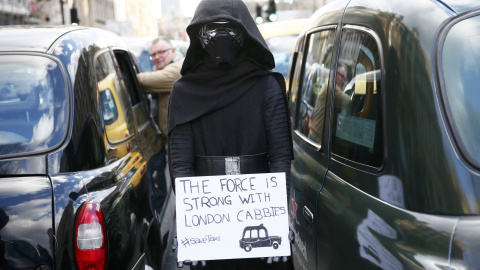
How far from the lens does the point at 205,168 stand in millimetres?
3098

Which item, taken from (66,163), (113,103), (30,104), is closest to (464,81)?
(66,163)

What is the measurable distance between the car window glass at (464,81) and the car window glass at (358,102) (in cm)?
32

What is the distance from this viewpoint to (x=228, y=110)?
306 cm

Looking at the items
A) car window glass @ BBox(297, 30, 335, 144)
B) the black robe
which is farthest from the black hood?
car window glass @ BBox(297, 30, 335, 144)

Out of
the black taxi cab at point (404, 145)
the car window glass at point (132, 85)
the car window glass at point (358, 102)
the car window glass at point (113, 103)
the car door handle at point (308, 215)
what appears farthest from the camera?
the car window glass at point (132, 85)

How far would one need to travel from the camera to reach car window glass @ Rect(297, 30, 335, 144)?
3287 mm

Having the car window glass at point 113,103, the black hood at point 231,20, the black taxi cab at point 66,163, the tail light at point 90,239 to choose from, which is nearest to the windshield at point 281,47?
the car window glass at point 113,103

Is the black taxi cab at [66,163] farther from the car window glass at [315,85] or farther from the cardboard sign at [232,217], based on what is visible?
the car window glass at [315,85]

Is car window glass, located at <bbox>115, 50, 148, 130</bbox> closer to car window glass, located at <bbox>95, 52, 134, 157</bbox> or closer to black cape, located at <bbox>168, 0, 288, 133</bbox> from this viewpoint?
car window glass, located at <bbox>95, 52, 134, 157</bbox>

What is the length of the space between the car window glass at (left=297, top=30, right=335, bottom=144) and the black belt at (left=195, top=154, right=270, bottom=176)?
1.12ft

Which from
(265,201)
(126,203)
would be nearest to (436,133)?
(265,201)

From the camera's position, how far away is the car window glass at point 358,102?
2439 mm

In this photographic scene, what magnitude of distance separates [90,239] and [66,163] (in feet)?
1.27

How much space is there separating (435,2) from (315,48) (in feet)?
5.01
